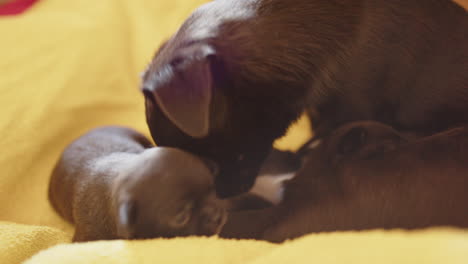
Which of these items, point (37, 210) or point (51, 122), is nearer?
point (37, 210)

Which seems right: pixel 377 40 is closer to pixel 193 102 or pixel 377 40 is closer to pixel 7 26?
pixel 193 102

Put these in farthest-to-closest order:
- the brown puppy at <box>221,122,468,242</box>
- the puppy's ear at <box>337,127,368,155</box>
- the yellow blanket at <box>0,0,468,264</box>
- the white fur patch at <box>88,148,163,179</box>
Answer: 1. the puppy's ear at <box>337,127,368,155</box>
2. the white fur patch at <box>88,148,163,179</box>
3. the brown puppy at <box>221,122,468,242</box>
4. the yellow blanket at <box>0,0,468,264</box>

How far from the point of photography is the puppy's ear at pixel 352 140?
1634mm

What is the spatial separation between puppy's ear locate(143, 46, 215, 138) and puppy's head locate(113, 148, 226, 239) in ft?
0.74

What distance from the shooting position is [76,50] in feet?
8.21

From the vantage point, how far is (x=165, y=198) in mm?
1474

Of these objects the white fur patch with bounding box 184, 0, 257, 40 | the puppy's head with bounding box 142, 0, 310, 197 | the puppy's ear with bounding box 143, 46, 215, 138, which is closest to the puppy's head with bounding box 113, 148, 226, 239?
the puppy's head with bounding box 142, 0, 310, 197

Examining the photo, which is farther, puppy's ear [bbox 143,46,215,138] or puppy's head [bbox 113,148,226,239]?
puppy's head [bbox 113,148,226,239]

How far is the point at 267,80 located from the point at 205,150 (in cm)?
35

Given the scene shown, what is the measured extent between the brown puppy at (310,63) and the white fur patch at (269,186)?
0.20 m

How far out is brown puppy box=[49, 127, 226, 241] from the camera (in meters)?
1.46

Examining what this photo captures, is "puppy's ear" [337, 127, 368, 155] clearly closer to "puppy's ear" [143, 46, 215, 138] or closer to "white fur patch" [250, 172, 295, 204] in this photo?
"white fur patch" [250, 172, 295, 204]

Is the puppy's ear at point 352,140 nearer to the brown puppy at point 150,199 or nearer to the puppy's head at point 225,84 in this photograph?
the puppy's head at point 225,84

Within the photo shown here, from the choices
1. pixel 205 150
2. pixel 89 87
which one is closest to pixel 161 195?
pixel 205 150
